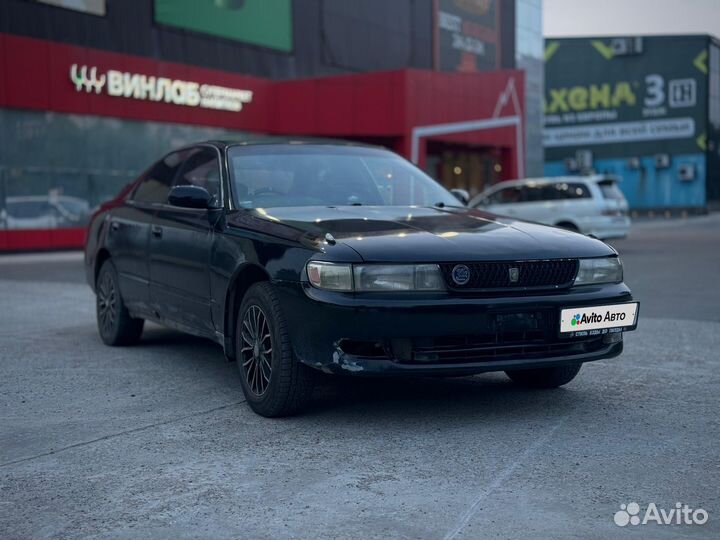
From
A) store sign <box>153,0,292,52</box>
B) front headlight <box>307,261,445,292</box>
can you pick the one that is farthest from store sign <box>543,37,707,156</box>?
front headlight <box>307,261,445,292</box>

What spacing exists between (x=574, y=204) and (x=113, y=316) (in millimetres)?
15093

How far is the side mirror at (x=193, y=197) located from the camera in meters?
5.74

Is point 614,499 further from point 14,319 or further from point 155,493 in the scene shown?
point 14,319

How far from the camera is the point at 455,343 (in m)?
4.70

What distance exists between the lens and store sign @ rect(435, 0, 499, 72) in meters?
37.8

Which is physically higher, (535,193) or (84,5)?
(84,5)

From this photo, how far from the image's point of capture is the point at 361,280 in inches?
181

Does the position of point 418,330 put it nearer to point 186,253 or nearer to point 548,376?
point 548,376

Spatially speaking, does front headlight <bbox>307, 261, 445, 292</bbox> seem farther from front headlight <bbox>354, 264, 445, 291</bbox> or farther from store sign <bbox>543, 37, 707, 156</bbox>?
store sign <bbox>543, 37, 707, 156</bbox>

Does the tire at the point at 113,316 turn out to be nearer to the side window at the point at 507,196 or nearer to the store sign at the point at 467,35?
the side window at the point at 507,196

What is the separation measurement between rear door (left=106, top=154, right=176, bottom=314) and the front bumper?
2.29m

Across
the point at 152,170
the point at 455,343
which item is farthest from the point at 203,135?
the point at 455,343

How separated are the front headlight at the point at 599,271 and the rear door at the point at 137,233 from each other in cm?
315

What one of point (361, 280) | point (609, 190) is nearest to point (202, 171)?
point (361, 280)
